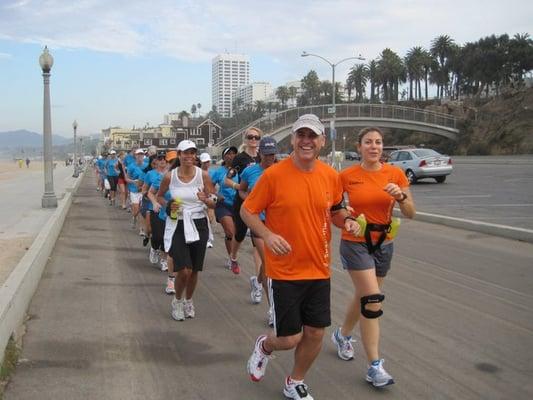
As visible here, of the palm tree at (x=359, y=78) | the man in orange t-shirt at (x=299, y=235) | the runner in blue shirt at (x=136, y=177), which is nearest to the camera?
the man in orange t-shirt at (x=299, y=235)

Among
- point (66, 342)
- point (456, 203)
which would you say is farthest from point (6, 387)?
point (456, 203)

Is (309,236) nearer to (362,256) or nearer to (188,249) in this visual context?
(362,256)

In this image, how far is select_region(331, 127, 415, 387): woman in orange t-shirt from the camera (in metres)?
4.15

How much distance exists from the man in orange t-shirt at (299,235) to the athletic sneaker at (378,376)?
22.1 inches

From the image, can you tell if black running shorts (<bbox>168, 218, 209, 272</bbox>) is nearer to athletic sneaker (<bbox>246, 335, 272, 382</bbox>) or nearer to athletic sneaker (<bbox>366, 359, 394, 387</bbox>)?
athletic sneaker (<bbox>246, 335, 272, 382</bbox>)

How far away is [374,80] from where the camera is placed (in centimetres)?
12156

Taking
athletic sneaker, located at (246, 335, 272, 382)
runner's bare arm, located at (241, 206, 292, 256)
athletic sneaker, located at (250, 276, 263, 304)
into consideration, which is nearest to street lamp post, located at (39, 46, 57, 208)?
athletic sneaker, located at (250, 276, 263, 304)

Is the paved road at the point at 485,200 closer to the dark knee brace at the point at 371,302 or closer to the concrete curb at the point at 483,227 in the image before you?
the concrete curb at the point at 483,227

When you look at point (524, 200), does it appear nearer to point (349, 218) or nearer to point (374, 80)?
point (349, 218)

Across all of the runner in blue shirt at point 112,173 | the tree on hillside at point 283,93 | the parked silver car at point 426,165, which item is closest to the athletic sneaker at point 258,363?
the runner in blue shirt at point 112,173

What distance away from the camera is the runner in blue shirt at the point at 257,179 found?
5629 millimetres

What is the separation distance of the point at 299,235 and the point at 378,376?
4.22 ft

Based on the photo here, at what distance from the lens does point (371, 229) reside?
4.29 metres

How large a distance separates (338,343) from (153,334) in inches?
71.3
